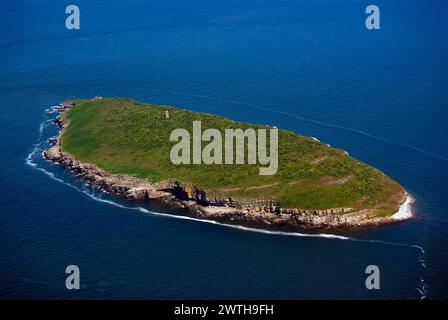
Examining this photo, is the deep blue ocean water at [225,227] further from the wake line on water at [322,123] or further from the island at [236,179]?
the island at [236,179]

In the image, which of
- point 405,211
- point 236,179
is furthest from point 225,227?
point 405,211

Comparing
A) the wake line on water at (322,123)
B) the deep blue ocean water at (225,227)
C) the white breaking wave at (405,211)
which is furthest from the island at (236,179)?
the wake line on water at (322,123)

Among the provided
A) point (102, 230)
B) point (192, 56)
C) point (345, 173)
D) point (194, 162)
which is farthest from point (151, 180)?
point (192, 56)

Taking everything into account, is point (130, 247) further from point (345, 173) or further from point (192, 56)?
point (192, 56)

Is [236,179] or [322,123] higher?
[322,123]

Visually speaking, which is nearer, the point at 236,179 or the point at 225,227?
the point at 225,227

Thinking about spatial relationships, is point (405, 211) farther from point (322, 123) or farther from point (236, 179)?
point (322, 123)
